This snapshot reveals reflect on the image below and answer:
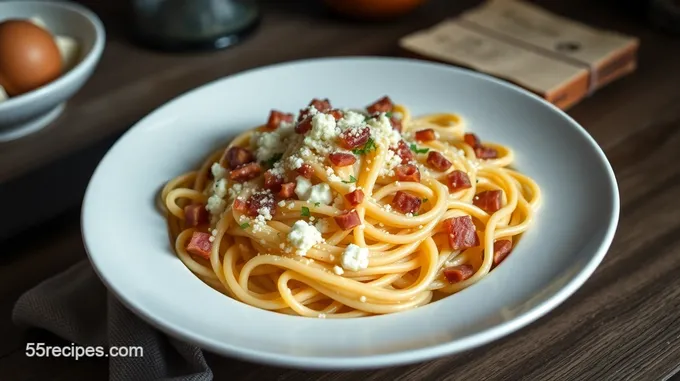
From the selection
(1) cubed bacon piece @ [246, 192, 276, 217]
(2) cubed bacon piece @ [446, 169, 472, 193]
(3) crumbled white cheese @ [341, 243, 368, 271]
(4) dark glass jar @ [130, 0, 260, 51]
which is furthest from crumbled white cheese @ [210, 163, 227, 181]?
(4) dark glass jar @ [130, 0, 260, 51]

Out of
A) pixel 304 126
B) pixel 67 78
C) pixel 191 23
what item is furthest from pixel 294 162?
pixel 191 23

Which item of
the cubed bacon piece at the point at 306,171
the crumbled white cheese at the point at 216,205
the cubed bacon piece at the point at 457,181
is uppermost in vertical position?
the cubed bacon piece at the point at 306,171

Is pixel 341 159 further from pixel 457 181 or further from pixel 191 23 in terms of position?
pixel 191 23

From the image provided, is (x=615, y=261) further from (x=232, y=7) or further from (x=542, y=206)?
(x=232, y=7)

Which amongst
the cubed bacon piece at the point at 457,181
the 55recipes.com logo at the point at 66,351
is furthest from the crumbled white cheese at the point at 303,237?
the 55recipes.com logo at the point at 66,351

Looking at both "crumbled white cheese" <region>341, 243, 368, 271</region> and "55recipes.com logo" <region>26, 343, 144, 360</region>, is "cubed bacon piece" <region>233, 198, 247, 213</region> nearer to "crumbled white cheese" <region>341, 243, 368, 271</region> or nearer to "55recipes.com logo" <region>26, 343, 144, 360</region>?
"crumbled white cheese" <region>341, 243, 368, 271</region>

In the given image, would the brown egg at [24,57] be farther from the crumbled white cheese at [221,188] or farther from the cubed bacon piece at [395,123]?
the cubed bacon piece at [395,123]
